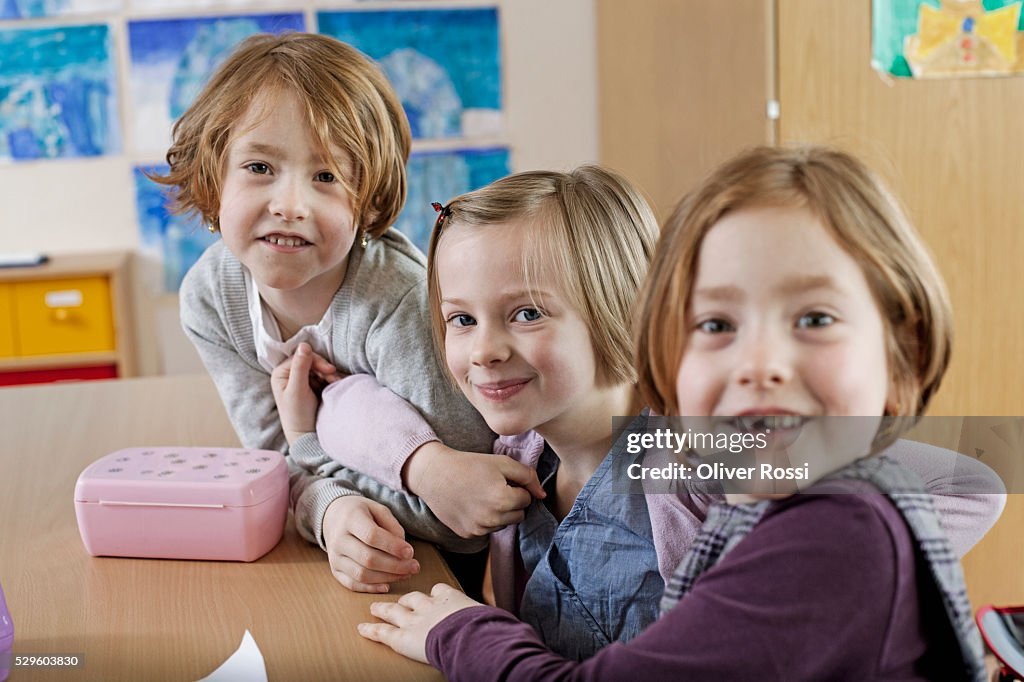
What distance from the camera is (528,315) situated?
76 cm

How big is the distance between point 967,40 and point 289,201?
4.47 ft

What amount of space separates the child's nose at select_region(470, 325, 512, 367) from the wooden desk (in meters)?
0.19

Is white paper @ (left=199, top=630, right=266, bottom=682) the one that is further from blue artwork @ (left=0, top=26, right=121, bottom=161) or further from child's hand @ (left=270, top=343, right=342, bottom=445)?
blue artwork @ (left=0, top=26, right=121, bottom=161)

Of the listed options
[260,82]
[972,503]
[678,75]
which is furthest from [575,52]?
[972,503]

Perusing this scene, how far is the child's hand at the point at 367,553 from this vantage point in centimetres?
81

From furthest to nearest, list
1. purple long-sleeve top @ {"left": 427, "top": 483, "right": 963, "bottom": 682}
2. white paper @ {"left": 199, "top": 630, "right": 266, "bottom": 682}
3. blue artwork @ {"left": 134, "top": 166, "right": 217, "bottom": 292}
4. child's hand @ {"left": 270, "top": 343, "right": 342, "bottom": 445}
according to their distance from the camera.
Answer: blue artwork @ {"left": 134, "top": 166, "right": 217, "bottom": 292} < child's hand @ {"left": 270, "top": 343, "right": 342, "bottom": 445} < white paper @ {"left": 199, "top": 630, "right": 266, "bottom": 682} < purple long-sleeve top @ {"left": 427, "top": 483, "right": 963, "bottom": 682}

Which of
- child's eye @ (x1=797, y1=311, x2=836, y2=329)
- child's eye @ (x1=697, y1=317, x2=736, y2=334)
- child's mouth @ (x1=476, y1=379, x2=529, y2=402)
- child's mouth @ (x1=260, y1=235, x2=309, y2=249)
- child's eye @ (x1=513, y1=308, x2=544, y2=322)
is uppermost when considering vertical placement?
child's mouth @ (x1=260, y1=235, x2=309, y2=249)

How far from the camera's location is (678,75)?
2533 millimetres

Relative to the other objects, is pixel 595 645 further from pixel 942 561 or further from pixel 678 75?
pixel 678 75

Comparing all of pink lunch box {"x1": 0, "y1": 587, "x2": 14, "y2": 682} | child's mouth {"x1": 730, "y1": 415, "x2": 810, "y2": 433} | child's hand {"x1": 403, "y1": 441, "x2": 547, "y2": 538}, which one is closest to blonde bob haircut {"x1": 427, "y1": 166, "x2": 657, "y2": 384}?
child's hand {"x1": 403, "y1": 441, "x2": 547, "y2": 538}

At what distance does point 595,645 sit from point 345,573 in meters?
0.20

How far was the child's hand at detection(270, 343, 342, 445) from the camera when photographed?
95 cm

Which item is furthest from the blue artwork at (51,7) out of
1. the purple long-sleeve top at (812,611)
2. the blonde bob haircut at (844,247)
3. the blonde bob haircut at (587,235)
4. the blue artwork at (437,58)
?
the purple long-sleeve top at (812,611)

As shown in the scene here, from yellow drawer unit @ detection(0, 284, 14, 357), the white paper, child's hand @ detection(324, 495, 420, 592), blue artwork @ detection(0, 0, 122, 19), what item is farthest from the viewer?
blue artwork @ detection(0, 0, 122, 19)
